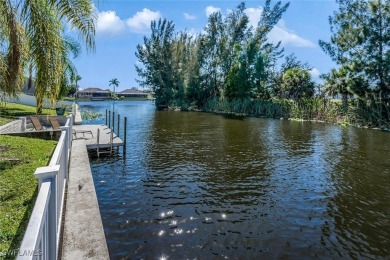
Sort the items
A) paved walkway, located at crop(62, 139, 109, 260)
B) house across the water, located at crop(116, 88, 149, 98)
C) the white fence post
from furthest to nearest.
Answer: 1. house across the water, located at crop(116, 88, 149, 98)
2. paved walkway, located at crop(62, 139, 109, 260)
3. the white fence post

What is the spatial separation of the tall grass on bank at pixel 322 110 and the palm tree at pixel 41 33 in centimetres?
2769

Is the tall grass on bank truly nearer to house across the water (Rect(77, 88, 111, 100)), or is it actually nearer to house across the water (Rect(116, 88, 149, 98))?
house across the water (Rect(77, 88, 111, 100))

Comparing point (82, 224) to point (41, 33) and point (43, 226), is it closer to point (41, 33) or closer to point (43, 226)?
point (43, 226)

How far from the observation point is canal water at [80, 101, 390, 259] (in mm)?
5691

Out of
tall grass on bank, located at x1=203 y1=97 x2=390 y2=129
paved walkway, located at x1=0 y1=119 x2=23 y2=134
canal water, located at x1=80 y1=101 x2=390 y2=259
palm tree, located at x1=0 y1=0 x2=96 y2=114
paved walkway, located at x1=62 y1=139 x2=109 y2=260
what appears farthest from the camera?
tall grass on bank, located at x1=203 y1=97 x2=390 y2=129

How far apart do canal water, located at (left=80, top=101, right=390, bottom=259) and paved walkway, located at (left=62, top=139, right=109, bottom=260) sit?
0.94 m

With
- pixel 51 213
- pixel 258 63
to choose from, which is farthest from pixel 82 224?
pixel 258 63

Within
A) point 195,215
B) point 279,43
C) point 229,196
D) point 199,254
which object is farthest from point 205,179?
point 279,43

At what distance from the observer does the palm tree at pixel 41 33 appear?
16.0 ft

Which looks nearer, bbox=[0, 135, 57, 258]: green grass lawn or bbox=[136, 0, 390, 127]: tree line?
bbox=[0, 135, 57, 258]: green grass lawn

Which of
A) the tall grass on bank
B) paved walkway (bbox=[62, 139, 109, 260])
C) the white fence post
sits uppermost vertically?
the tall grass on bank

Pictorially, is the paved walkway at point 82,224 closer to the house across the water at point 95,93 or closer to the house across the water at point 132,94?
the house across the water at point 95,93

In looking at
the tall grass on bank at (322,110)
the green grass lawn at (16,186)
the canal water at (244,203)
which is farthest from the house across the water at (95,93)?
the green grass lawn at (16,186)

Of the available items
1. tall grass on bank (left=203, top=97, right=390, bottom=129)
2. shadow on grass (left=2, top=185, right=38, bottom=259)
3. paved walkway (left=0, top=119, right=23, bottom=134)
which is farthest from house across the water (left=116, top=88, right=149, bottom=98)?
shadow on grass (left=2, top=185, right=38, bottom=259)
